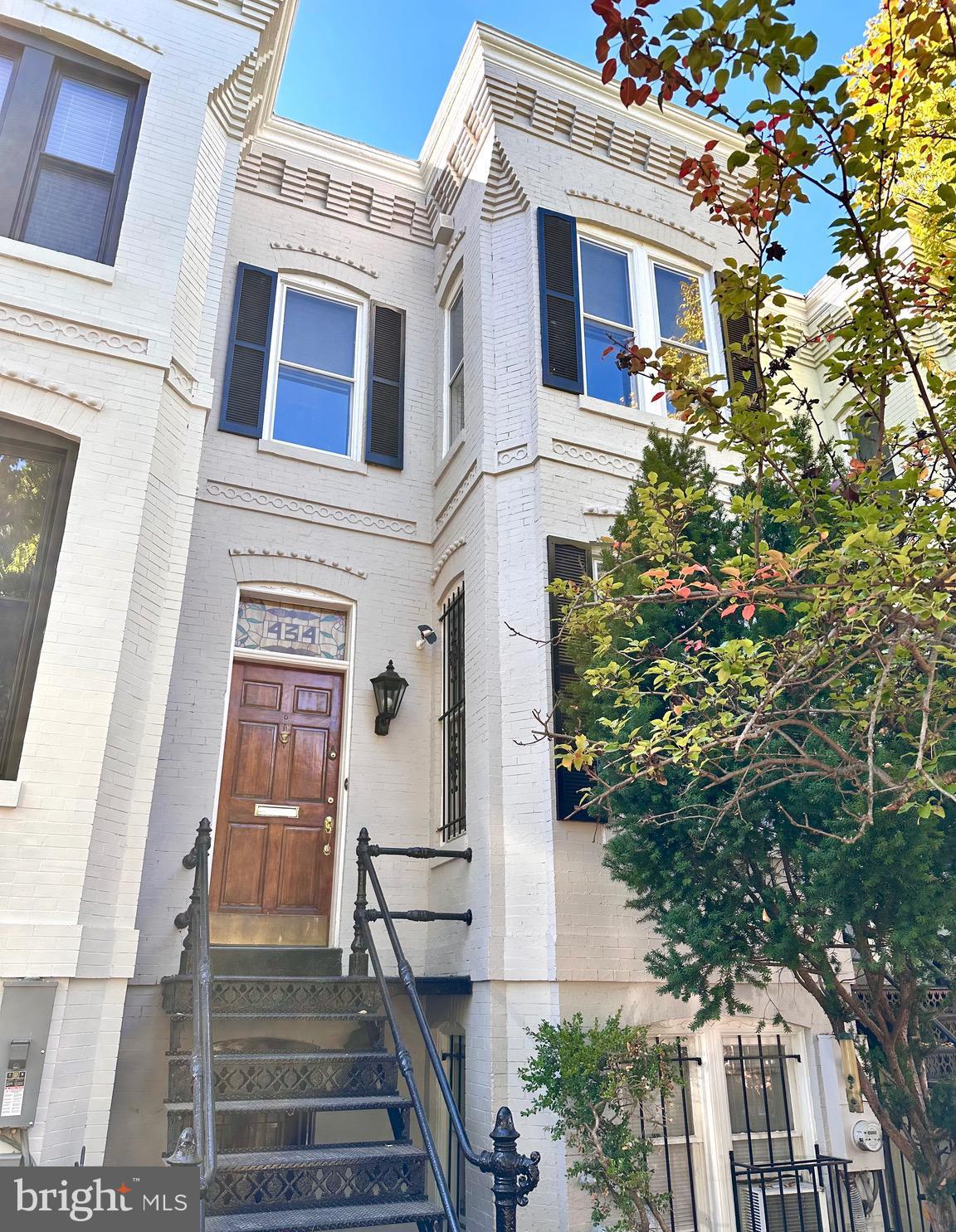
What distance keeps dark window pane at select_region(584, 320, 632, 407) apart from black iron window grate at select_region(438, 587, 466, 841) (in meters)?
2.14

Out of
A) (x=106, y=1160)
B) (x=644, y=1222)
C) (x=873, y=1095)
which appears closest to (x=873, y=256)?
(x=873, y=1095)

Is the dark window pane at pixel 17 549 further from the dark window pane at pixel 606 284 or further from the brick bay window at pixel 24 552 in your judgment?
the dark window pane at pixel 606 284

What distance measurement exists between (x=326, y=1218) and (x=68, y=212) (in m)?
6.32

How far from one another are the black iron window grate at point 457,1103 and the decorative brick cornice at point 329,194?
7627 millimetres

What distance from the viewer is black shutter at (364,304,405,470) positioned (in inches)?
337

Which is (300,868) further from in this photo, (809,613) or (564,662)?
(809,613)

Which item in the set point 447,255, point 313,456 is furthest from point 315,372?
point 447,255

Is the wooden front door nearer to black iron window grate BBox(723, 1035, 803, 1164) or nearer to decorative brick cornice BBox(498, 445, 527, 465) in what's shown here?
decorative brick cornice BBox(498, 445, 527, 465)

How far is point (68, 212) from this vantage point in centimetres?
634

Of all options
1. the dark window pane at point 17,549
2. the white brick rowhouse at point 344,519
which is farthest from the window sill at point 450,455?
the dark window pane at point 17,549

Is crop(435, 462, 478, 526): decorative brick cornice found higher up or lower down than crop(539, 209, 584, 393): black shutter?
lower down

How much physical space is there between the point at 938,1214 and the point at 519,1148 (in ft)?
7.86

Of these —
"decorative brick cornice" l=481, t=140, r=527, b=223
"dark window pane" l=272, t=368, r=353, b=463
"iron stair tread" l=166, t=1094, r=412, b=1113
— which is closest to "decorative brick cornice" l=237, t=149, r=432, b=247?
"decorative brick cornice" l=481, t=140, r=527, b=223

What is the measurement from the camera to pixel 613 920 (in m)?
6.21
